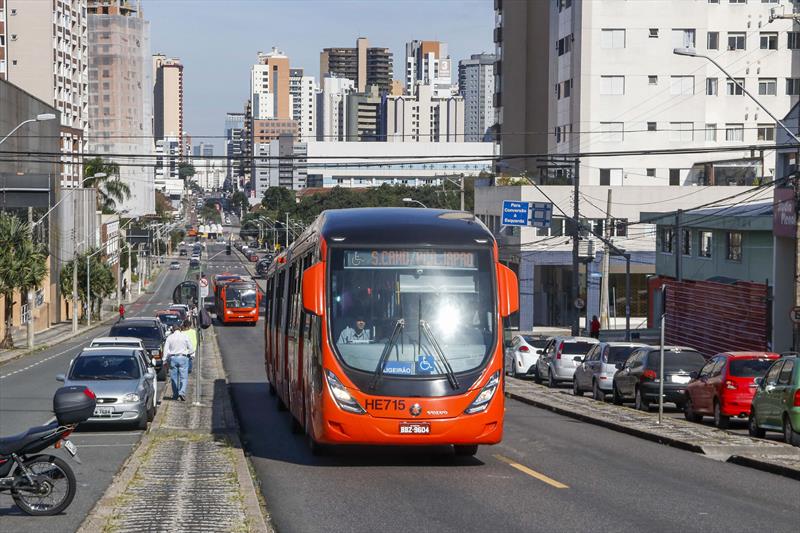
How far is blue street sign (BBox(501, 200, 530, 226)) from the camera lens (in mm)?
59897

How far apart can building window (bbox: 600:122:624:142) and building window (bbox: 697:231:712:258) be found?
2831 cm

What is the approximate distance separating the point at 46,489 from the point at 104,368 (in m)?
12.4

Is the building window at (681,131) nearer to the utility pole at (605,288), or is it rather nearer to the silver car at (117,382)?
the utility pole at (605,288)

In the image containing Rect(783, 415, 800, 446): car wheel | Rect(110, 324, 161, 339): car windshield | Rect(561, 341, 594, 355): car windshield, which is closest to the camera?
Rect(783, 415, 800, 446): car wheel

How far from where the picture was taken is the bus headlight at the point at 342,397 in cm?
1454

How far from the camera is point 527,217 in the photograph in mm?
60250

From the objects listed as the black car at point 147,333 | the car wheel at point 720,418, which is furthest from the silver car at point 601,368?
the black car at point 147,333

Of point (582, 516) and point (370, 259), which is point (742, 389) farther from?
point (582, 516)

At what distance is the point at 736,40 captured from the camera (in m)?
81.0

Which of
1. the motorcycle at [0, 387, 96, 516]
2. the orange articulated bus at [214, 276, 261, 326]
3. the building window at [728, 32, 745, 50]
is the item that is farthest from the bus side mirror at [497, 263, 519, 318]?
the building window at [728, 32, 745, 50]

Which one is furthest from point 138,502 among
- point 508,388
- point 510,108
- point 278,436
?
point 510,108

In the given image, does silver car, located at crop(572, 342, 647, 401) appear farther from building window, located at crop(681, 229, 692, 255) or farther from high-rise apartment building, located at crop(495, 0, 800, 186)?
high-rise apartment building, located at crop(495, 0, 800, 186)

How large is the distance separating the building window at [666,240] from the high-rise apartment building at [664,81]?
20.2m

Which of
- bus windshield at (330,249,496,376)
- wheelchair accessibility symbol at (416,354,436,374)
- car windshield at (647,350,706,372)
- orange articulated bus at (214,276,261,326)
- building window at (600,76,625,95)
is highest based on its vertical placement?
building window at (600,76,625,95)
